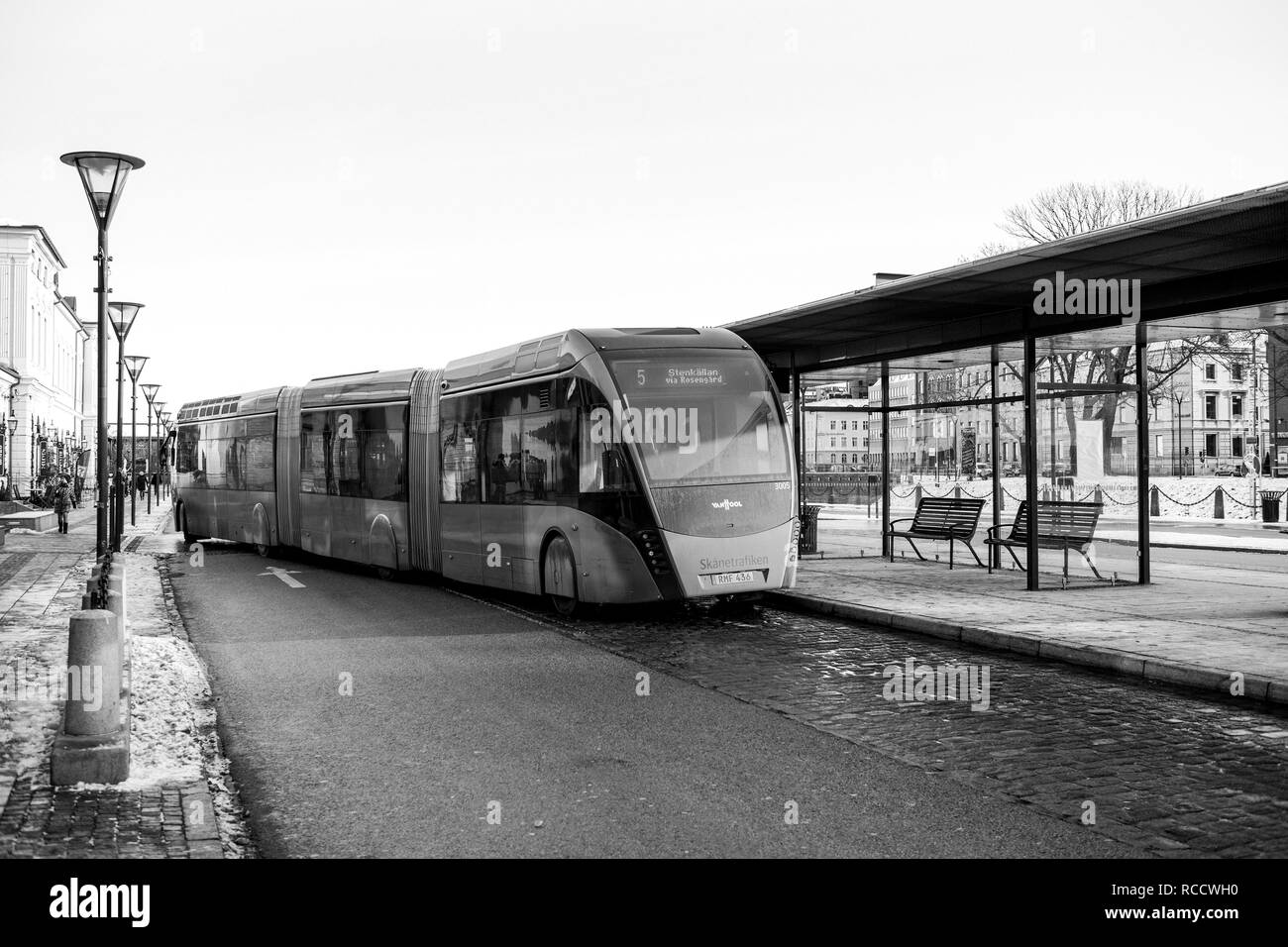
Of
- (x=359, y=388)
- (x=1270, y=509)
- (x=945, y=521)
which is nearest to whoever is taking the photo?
(x=359, y=388)

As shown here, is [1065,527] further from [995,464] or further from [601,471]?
[601,471]

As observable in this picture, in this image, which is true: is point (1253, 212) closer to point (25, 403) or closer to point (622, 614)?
point (622, 614)

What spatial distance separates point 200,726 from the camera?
25.7ft

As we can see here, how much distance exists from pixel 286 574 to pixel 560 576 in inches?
308

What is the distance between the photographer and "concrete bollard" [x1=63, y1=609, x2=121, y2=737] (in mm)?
6258

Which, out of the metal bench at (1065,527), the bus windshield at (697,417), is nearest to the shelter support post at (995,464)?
the metal bench at (1065,527)

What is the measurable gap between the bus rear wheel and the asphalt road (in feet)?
5.70

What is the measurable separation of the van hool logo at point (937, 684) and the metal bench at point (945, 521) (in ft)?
26.7

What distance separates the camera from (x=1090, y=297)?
13438 millimetres

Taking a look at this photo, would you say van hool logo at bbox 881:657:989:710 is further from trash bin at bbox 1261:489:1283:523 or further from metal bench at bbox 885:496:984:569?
Result: trash bin at bbox 1261:489:1283:523

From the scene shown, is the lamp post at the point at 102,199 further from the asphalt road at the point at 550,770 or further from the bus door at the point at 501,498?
the asphalt road at the point at 550,770

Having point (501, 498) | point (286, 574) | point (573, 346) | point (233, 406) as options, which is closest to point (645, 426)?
point (573, 346)
